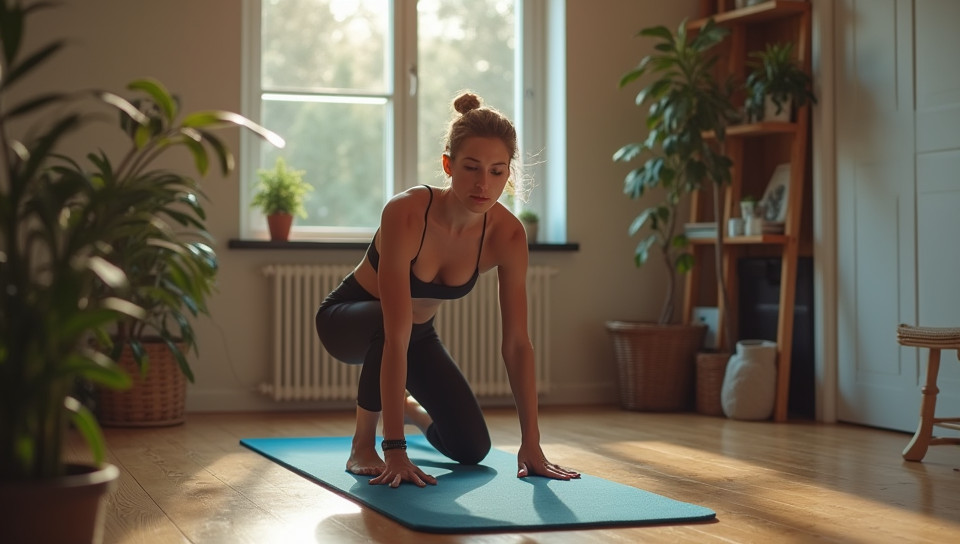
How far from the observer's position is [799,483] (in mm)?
2766

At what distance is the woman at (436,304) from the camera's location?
8.35 ft

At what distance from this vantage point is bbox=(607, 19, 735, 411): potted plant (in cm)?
443

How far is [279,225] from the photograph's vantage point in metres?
4.56

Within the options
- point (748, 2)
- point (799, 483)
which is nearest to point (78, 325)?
point (799, 483)

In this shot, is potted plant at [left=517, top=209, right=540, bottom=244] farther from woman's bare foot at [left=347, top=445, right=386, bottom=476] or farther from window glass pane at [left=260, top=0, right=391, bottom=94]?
woman's bare foot at [left=347, top=445, right=386, bottom=476]

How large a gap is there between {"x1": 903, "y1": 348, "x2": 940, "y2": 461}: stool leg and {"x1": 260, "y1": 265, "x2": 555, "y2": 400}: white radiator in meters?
1.92

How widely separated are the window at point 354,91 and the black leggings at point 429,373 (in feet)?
6.08

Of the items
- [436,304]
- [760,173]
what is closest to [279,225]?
[436,304]

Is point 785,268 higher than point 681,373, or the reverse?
point 785,268

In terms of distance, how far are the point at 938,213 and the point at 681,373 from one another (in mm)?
1301

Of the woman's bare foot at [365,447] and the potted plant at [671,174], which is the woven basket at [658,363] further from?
the woman's bare foot at [365,447]

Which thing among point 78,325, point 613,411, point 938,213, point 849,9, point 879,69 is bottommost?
point 613,411

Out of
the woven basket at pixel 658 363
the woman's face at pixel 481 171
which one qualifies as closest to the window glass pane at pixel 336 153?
the woven basket at pixel 658 363

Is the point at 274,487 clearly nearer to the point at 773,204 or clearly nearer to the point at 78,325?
the point at 78,325
